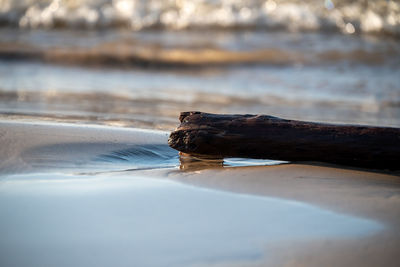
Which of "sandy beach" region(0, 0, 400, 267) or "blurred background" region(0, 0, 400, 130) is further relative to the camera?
"blurred background" region(0, 0, 400, 130)

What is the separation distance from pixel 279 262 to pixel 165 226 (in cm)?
38

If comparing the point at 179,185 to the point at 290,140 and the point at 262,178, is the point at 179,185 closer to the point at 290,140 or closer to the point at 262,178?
the point at 262,178

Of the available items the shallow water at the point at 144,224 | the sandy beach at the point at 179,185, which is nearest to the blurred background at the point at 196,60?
the sandy beach at the point at 179,185

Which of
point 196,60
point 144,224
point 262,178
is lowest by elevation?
point 144,224

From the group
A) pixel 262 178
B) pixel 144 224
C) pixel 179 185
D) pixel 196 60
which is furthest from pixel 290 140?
pixel 196 60

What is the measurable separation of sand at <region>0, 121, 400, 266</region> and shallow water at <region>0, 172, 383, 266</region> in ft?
0.15

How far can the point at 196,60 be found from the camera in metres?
9.55

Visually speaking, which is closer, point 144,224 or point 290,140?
point 144,224

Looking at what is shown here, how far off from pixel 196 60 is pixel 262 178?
7.72 meters

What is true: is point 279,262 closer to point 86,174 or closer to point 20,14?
point 86,174

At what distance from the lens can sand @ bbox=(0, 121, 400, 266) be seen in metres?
1.32

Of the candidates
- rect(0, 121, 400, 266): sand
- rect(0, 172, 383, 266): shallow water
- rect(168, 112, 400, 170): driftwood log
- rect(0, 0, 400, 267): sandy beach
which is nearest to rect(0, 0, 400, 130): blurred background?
rect(0, 0, 400, 267): sandy beach

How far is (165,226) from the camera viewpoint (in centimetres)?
147

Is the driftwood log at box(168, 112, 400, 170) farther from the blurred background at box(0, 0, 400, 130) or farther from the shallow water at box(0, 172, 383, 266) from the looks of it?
the blurred background at box(0, 0, 400, 130)
